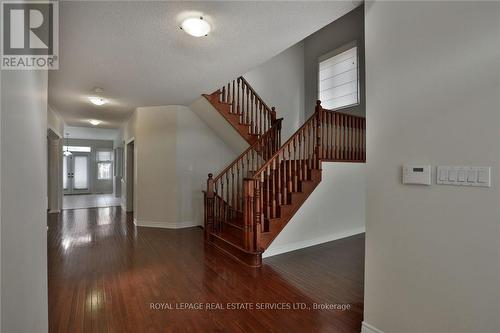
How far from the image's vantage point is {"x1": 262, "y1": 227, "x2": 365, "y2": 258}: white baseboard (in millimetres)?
3730

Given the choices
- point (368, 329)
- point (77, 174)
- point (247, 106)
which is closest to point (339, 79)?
point (247, 106)

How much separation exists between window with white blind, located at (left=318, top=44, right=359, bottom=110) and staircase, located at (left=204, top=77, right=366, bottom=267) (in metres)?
1.41

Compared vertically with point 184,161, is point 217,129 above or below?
above

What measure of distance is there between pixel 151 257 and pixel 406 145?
11.8 ft

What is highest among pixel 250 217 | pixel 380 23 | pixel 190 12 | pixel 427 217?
pixel 190 12

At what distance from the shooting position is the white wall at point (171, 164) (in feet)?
18.4

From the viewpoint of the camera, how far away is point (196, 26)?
226cm

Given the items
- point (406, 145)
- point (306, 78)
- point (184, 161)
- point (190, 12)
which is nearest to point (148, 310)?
point (406, 145)

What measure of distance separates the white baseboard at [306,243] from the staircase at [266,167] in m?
0.25

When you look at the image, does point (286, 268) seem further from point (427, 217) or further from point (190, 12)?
point (190, 12)

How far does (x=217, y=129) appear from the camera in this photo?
5.71 meters

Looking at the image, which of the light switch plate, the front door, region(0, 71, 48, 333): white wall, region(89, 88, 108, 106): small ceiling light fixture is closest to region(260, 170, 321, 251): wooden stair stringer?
the light switch plate

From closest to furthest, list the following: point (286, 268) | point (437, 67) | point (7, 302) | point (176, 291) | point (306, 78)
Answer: point (7, 302)
point (437, 67)
point (176, 291)
point (286, 268)
point (306, 78)

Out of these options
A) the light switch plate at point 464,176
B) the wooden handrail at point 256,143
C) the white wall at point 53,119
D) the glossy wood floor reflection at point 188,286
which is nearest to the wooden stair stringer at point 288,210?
the glossy wood floor reflection at point 188,286
